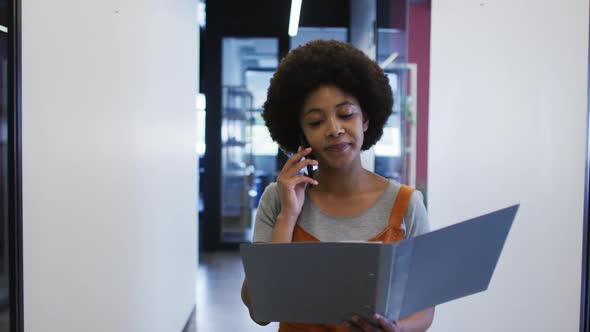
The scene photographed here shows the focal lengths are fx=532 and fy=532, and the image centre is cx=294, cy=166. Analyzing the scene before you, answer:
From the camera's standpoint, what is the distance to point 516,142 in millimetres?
2400

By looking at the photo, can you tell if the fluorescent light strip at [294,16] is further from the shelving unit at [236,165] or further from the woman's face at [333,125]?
the woman's face at [333,125]

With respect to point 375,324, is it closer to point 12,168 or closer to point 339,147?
point 339,147

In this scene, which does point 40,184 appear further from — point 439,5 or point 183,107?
point 183,107

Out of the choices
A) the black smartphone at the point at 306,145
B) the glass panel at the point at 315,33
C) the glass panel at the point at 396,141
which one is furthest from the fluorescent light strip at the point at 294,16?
the black smartphone at the point at 306,145

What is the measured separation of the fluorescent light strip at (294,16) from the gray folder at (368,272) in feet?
13.2

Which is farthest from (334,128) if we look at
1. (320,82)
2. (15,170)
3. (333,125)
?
(15,170)

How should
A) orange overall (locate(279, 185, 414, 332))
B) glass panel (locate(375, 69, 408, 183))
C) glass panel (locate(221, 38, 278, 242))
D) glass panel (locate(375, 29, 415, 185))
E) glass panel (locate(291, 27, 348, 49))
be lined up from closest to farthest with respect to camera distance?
orange overall (locate(279, 185, 414, 332)), glass panel (locate(375, 29, 415, 185)), glass panel (locate(375, 69, 408, 183)), glass panel (locate(291, 27, 348, 49)), glass panel (locate(221, 38, 278, 242))

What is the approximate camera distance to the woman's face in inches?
50.4

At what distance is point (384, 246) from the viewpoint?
3.21 ft

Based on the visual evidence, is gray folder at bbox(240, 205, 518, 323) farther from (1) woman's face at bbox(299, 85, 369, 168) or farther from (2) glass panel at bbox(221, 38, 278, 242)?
(2) glass panel at bbox(221, 38, 278, 242)

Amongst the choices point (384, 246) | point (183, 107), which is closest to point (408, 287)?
point (384, 246)

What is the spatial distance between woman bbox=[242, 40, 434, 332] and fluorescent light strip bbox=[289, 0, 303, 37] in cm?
360

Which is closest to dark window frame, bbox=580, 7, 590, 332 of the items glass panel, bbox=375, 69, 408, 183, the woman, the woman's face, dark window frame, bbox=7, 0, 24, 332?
the woman

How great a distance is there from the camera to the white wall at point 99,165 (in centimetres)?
176
